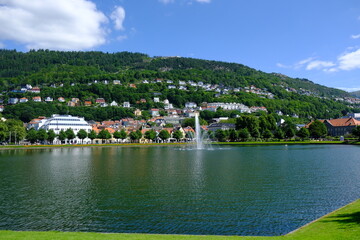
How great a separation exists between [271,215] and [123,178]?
16.0m

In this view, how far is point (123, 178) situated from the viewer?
2881 cm

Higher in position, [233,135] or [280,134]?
Result: [233,135]

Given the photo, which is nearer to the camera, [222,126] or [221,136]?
[221,136]

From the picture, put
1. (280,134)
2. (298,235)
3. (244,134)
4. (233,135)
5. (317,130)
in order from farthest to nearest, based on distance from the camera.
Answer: (233,135)
(317,130)
(244,134)
(280,134)
(298,235)

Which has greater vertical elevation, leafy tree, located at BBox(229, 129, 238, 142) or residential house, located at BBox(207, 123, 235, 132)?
residential house, located at BBox(207, 123, 235, 132)

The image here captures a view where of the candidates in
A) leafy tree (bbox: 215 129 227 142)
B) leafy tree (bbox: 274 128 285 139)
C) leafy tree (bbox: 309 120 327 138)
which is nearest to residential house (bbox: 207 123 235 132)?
leafy tree (bbox: 215 129 227 142)

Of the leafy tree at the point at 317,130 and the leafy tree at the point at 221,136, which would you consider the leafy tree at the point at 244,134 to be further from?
the leafy tree at the point at 317,130

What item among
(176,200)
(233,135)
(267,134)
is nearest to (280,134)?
(267,134)

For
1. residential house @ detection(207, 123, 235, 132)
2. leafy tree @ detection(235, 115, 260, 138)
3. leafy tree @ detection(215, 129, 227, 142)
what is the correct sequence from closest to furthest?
leafy tree @ detection(235, 115, 260, 138) → leafy tree @ detection(215, 129, 227, 142) → residential house @ detection(207, 123, 235, 132)

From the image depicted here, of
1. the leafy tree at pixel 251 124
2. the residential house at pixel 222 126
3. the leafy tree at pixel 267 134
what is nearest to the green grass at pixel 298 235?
the leafy tree at pixel 251 124

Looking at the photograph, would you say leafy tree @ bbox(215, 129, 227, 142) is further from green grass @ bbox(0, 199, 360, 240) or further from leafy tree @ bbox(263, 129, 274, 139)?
green grass @ bbox(0, 199, 360, 240)

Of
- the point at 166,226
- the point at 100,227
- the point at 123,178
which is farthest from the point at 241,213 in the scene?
the point at 123,178

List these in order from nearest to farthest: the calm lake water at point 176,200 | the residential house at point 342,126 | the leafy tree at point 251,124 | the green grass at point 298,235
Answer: the green grass at point 298,235 < the calm lake water at point 176,200 < the leafy tree at point 251,124 < the residential house at point 342,126

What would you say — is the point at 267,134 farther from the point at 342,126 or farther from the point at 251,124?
the point at 342,126
